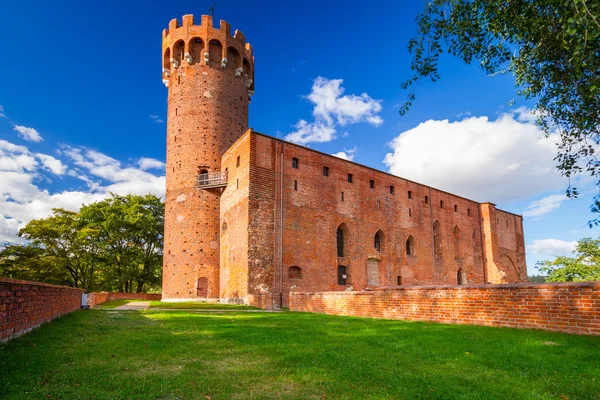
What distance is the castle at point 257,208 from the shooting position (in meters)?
22.0

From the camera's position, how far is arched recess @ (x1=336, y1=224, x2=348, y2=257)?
2558 centimetres

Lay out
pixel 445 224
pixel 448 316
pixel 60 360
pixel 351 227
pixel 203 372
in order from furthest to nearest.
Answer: pixel 445 224, pixel 351 227, pixel 448 316, pixel 60 360, pixel 203 372

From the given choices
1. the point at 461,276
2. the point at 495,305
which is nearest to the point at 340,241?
the point at 461,276

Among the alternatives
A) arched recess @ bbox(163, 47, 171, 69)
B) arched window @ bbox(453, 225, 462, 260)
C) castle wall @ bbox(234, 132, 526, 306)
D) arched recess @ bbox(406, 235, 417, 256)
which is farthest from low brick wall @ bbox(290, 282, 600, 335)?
arched window @ bbox(453, 225, 462, 260)

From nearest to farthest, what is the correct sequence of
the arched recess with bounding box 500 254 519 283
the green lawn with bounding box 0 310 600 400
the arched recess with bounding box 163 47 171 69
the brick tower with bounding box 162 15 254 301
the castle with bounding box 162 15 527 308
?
the green lawn with bounding box 0 310 600 400 < the castle with bounding box 162 15 527 308 < the brick tower with bounding box 162 15 254 301 < the arched recess with bounding box 163 47 171 69 < the arched recess with bounding box 500 254 519 283

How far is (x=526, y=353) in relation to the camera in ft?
16.1

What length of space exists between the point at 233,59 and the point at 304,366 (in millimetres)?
27908

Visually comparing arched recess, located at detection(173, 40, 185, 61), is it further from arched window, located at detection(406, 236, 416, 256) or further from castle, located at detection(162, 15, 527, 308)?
Result: arched window, located at detection(406, 236, 416, 256)

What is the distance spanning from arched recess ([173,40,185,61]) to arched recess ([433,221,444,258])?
75.0 feet

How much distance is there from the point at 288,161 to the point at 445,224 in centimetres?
1642

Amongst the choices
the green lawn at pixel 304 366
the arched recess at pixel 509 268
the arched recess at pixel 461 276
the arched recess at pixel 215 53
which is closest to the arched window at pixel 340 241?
the arched recess at pixel 461 276

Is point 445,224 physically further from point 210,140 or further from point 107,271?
point 107,271

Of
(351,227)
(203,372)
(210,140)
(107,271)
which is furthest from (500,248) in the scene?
(203,372)

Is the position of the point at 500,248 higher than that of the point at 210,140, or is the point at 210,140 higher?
the point at 210,140
